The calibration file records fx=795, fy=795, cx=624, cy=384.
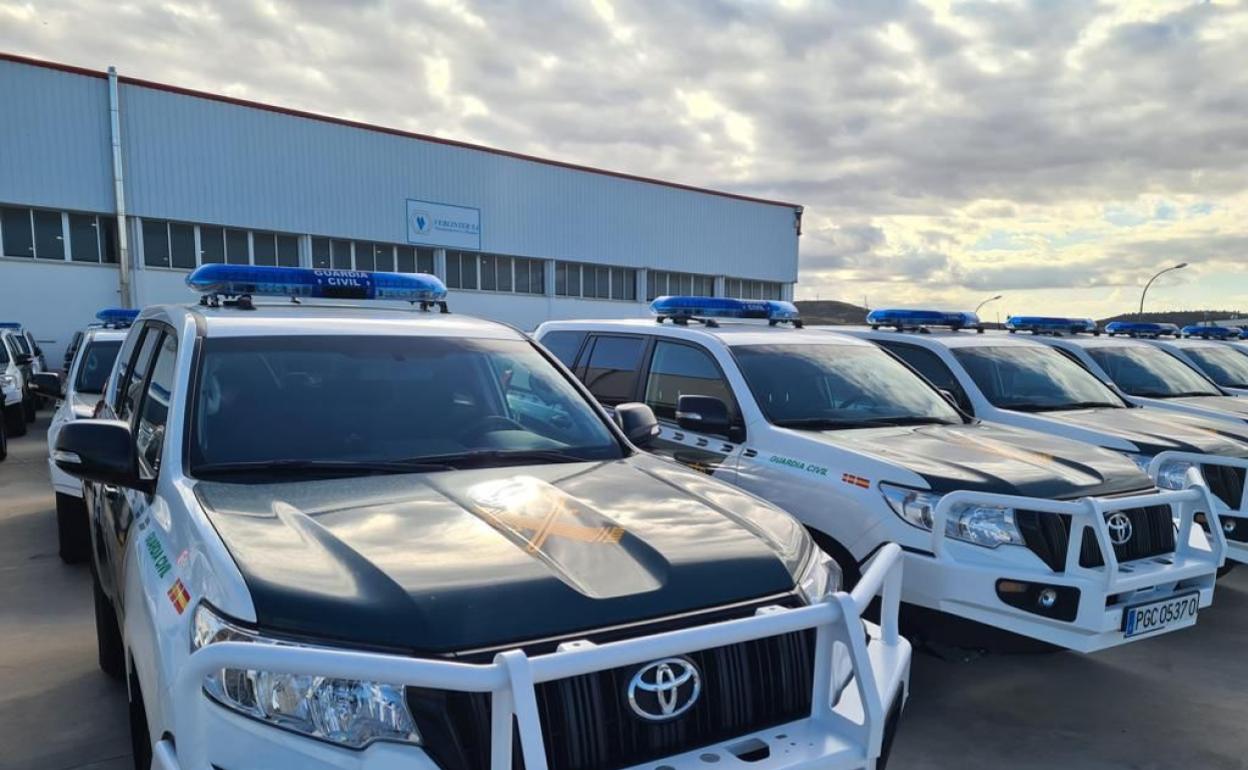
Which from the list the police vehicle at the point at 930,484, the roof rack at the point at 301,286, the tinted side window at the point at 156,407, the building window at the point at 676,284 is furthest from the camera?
the building window at the point at 676,284

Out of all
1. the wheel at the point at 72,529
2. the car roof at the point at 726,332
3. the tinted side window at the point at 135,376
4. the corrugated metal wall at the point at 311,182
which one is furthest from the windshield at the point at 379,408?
the corrugated metal wall at the point at 311,182

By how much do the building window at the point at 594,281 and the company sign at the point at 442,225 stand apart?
137 inches

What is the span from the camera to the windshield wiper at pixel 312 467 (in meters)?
2.51

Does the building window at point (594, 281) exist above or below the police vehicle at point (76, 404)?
above

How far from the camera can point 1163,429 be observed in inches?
226

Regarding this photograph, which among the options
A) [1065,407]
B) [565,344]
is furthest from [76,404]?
[1065,407]

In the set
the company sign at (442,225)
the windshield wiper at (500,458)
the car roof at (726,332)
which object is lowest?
the windshield wiper at (500,458)

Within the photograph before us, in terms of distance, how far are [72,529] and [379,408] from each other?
13.8 ft

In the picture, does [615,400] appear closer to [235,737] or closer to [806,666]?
[806,666]

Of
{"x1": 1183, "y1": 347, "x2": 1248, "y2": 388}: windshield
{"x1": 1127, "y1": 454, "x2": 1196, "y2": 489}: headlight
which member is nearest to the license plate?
{"x1": 1127, "y1": 454, "x2": 1196, "y2": 489}: headlight

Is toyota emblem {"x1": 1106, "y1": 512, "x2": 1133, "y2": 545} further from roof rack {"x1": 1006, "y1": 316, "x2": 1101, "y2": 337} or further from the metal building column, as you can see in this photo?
the metal building column

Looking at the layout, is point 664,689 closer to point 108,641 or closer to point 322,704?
point 322,704

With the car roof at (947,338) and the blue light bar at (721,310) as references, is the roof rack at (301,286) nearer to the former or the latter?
the blue light bar at (721,310)

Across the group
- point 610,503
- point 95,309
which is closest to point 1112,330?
point 610,503
